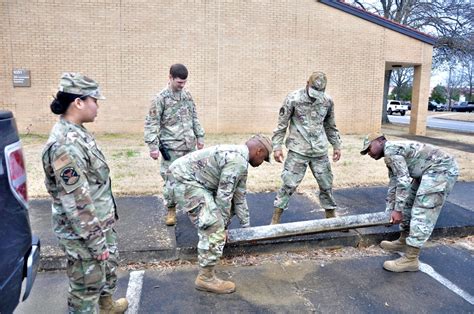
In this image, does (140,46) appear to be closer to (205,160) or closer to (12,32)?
(12,32)

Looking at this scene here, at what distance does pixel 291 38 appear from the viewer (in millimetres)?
14172

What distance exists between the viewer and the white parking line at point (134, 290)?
10.6ft

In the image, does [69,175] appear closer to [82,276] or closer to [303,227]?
[82,276]

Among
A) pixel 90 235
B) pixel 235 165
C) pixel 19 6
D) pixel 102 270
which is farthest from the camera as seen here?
pixel 19 6

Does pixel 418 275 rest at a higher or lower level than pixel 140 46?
lower

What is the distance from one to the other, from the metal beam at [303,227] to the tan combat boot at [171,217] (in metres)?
1.09

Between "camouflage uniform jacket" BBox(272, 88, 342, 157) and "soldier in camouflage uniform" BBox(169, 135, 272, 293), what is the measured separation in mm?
1350

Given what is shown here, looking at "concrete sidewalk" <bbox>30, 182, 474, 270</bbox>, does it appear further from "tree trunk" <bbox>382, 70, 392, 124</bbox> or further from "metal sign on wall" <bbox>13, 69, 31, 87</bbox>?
"tree trunk" <bbox>382, 70, 392, 124</bbox>

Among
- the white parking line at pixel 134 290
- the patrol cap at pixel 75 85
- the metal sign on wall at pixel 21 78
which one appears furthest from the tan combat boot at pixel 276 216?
the metal sign on wall at pixel 21 78

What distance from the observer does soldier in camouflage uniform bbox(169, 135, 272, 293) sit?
10.8 feet

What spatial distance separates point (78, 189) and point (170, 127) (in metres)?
2.47

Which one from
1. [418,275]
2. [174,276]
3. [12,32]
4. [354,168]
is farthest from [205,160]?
[12,32]

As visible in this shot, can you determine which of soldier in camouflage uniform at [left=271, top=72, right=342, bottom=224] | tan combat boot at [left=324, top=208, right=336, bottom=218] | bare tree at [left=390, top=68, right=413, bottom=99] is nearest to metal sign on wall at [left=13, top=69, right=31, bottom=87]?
soldier in camouflage uniform at [left=271, top=72, right=342, bottom=224]

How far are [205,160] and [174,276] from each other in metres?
1.19
